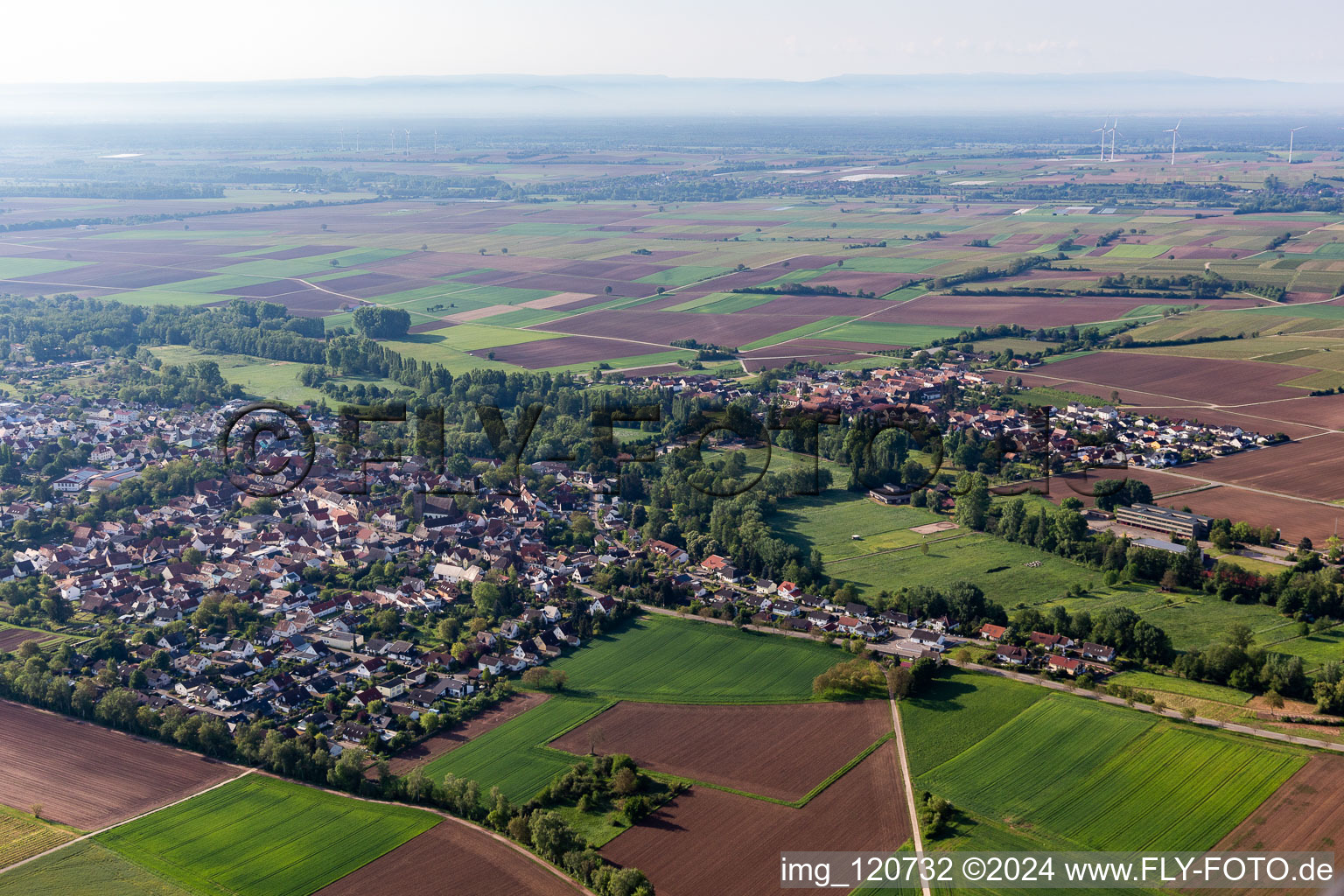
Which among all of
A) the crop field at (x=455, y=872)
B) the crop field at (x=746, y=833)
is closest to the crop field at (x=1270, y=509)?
the crop field at (x=746, y=833)

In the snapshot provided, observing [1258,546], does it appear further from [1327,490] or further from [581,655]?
[581,655]

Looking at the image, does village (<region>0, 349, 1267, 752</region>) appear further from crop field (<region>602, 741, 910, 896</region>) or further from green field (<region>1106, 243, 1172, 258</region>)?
green field (<region>1106, 243, 1172, 258</region>)

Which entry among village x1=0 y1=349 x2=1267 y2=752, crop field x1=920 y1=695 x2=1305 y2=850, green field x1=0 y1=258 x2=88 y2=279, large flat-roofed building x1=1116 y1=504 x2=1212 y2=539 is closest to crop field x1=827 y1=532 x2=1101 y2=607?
village x1=0 y1=349 x2=1267 y2=752

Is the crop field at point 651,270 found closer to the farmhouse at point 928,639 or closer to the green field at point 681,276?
the green field at point 681,276

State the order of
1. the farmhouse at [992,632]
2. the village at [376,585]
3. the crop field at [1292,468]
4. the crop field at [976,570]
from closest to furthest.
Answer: the village at [376,585] < the farmhouse at [992,632] < the crop field at [976,570] < the crop field at [1292,468]

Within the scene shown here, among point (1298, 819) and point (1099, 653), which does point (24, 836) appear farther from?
point (1298, 819)

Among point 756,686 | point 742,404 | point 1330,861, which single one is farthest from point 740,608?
point 742,404

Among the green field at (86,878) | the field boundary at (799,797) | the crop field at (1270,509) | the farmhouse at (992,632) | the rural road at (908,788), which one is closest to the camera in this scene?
the green field at (86,878)
